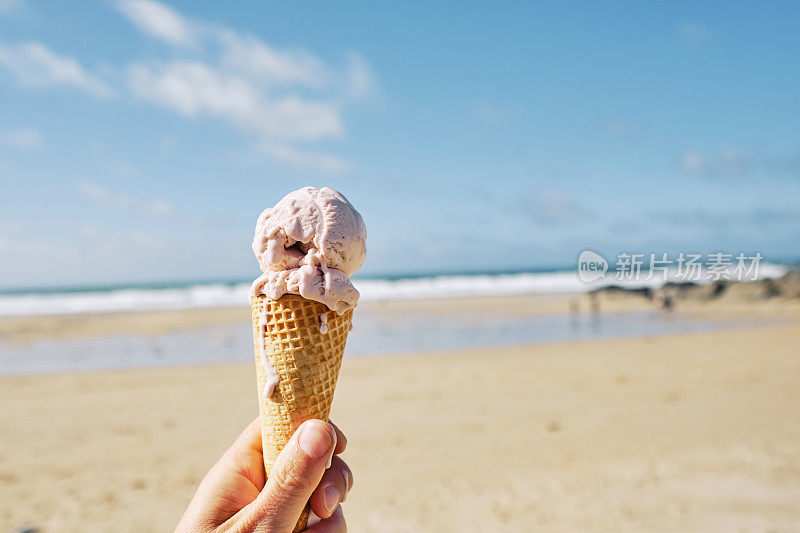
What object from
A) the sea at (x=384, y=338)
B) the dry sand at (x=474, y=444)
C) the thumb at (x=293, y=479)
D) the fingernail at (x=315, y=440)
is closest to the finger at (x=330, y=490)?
the thumb at (x=293, y=479)

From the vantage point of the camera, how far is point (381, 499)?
5801mm

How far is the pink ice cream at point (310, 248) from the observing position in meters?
2.35

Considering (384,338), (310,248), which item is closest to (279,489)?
(310,248)

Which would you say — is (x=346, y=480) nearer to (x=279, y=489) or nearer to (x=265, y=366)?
(x=279, y=489)

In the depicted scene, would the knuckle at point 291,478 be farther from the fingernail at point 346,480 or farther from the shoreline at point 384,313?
the shoreline at point 384,313

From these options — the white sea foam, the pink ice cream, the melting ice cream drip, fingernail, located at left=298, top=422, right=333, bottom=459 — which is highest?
the pink ice cream

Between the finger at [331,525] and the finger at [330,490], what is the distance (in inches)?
1.9

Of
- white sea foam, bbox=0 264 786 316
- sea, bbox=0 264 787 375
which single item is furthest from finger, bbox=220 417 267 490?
white sea foam, bbox=0 264 786 316

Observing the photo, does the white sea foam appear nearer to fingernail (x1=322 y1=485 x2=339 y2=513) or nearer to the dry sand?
the dry sand

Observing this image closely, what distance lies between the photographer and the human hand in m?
2.12

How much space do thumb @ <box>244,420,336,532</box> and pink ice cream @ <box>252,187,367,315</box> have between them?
57 centimetres

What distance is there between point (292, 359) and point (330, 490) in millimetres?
609

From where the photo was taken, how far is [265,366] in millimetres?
2428

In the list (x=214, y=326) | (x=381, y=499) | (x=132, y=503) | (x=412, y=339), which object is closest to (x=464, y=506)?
(x=381, y=499)
